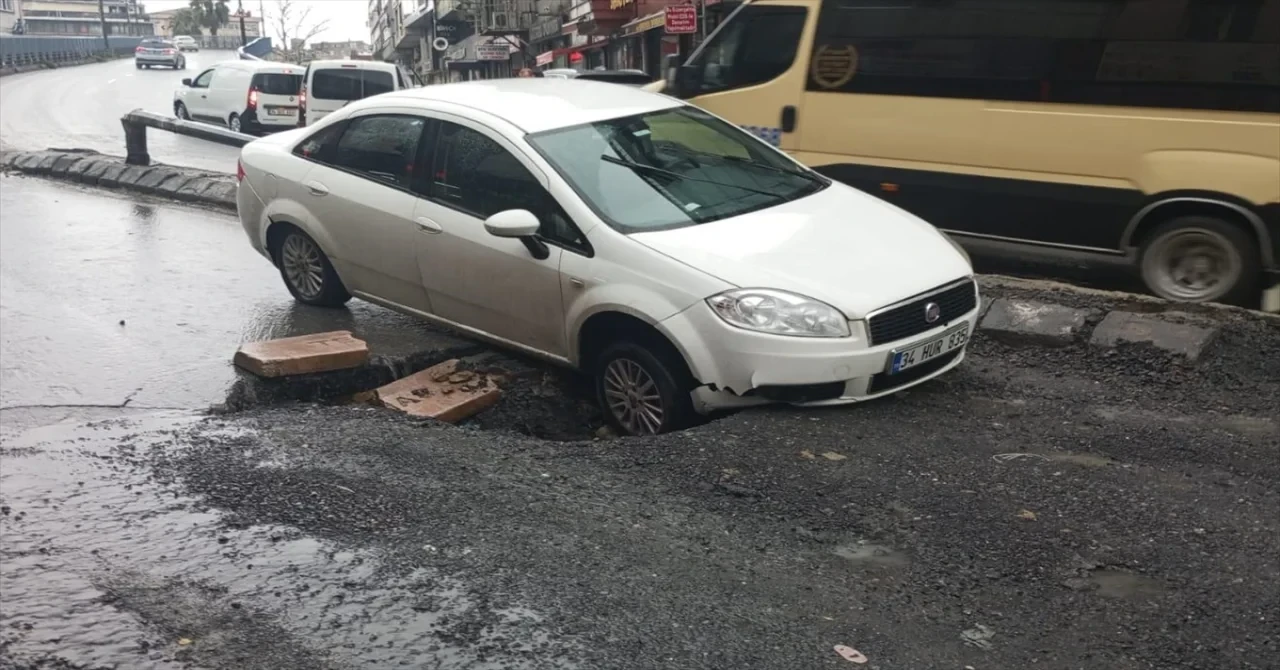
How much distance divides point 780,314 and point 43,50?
76473 mm

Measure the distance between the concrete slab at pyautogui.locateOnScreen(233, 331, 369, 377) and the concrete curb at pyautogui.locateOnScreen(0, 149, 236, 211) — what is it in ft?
23.0

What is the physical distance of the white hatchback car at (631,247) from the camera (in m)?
5.12

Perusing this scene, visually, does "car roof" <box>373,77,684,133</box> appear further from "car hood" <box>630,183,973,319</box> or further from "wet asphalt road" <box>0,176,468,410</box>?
"wet asphalt road" <box>0,176,468,410</box>

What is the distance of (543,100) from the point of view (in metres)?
6.59

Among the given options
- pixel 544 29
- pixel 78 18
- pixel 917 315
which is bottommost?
pixel 917 315

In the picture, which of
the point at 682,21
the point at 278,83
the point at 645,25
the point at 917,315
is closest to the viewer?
the point at 917,315

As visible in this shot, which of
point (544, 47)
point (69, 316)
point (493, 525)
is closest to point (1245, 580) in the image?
point (493, 525)

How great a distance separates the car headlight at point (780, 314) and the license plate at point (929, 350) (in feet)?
1.14

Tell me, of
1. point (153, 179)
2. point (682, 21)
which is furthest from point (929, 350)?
point (682, 21)

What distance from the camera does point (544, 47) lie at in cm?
4759

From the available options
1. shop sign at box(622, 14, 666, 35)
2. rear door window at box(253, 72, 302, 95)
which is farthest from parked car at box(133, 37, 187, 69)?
rear door window at box(253, 72, 302, 95)

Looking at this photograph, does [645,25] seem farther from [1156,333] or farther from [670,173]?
[1156,333]

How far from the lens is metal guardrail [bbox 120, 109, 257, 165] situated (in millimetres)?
14295

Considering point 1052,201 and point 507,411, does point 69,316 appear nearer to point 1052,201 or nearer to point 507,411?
point 507,411
